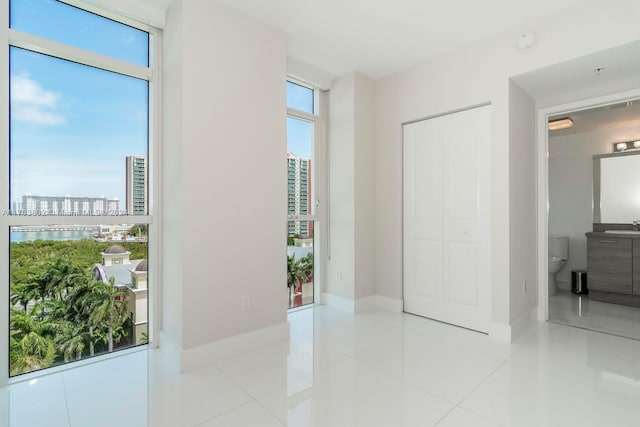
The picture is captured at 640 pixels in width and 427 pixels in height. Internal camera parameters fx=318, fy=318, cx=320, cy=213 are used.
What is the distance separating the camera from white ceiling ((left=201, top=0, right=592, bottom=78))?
8.29ft

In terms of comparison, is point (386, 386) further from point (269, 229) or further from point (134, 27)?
point (134, 27)

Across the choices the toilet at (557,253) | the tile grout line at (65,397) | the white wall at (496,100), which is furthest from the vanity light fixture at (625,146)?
the tile grout line at (65,397)

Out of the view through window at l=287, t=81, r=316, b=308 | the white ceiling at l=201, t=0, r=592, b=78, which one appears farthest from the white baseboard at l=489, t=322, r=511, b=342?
the white ceiling at l=201, t=0, r=592, b=78

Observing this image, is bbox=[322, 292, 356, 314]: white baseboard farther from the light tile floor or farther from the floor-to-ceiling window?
the light tile floor

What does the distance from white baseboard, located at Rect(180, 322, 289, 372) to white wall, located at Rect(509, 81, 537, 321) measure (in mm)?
2145

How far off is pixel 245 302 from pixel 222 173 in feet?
3.55

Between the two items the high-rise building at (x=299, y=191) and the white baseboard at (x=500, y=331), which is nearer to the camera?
the white baseboard at (x=500, y=331)

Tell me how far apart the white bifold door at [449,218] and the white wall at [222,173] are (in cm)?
156

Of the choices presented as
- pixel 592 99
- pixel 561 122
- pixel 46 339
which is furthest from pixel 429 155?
pixel 46 339

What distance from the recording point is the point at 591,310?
3.79 metres

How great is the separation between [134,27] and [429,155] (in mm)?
2989

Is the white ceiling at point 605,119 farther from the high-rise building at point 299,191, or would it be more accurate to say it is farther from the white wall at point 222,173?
the white wall at point 222,173

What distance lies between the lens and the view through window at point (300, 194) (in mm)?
3758

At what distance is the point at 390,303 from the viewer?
149 inches
